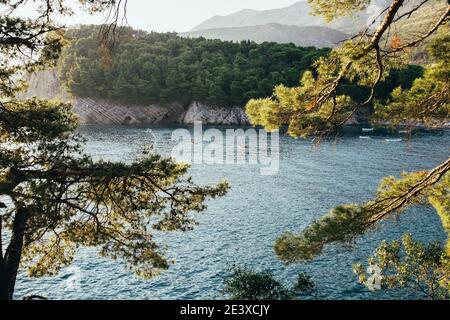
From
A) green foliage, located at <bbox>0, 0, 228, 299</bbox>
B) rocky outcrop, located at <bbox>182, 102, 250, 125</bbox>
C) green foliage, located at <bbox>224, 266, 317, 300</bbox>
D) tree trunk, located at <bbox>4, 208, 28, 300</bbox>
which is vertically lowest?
green foliage, located at <bbox>224, 266, 317, 300</bbox>

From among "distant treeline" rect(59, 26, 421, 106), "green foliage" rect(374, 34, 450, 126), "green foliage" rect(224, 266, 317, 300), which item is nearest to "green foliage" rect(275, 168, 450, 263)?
"green foliage" rect(374, 34, 450, 126)

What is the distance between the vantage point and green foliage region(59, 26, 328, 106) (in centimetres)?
12106

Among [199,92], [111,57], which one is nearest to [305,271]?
[111,57]

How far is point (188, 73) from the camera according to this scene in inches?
5000

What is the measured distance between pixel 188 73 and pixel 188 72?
343mm

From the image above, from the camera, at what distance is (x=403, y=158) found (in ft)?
215

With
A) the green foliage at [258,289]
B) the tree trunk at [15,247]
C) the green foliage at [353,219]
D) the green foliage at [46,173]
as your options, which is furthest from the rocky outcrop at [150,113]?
the green foliage at [353,219]

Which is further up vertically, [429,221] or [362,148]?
[362,148]

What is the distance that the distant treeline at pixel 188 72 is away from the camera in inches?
4761

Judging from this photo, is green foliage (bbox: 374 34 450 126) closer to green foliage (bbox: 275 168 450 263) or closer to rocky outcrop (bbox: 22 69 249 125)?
green foliage (bbox: 275 168 450 263)

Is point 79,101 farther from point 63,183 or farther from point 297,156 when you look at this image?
point 63,183

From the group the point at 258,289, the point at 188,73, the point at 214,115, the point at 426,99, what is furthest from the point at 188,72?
the point at 426,99

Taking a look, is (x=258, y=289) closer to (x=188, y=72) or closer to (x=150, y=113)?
(x=150, y=113)

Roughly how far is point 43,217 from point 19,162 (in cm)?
206
